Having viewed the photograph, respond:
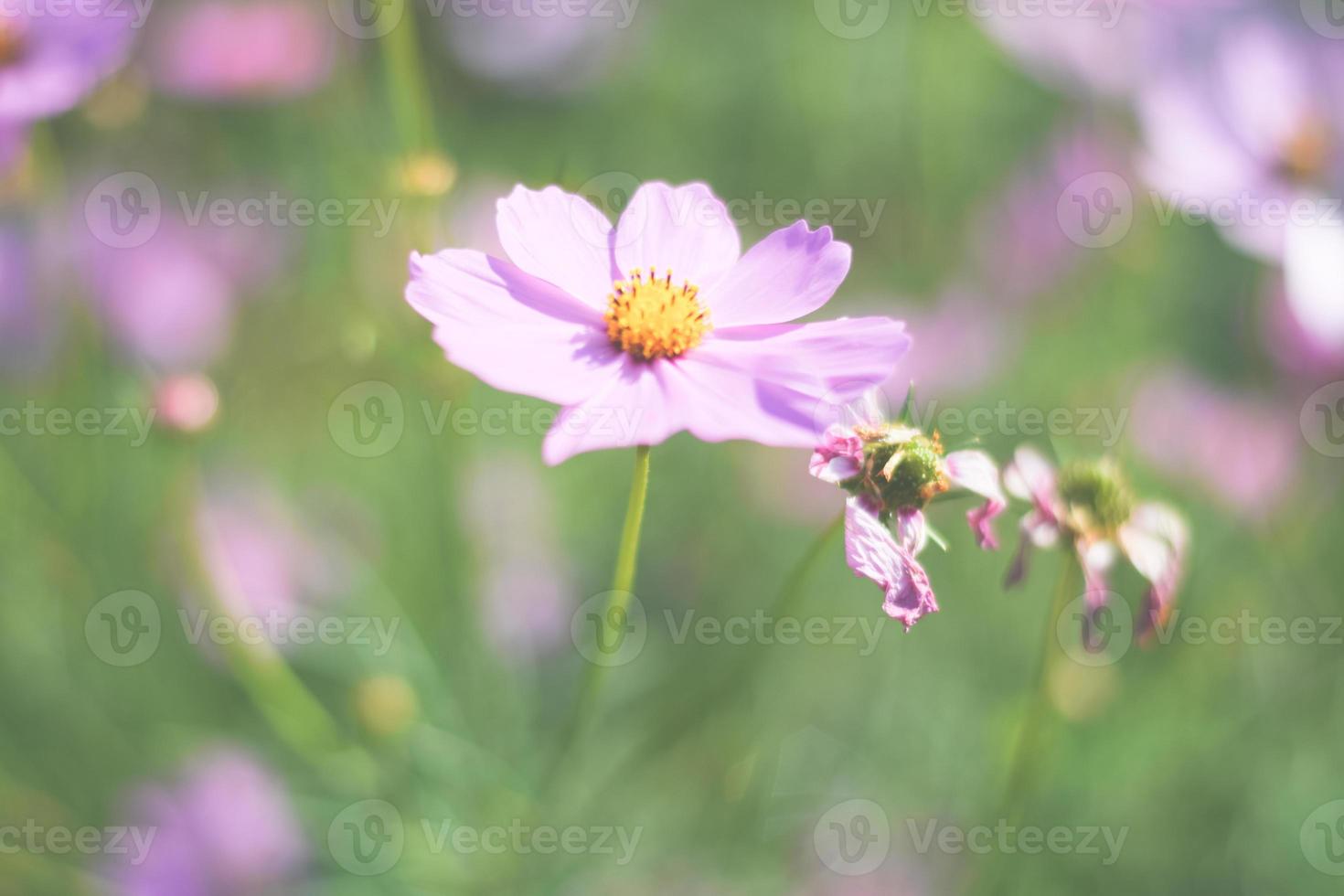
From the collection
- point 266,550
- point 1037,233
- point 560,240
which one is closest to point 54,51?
point 560,240

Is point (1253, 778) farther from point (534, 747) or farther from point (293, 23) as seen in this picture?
point (293, 23)

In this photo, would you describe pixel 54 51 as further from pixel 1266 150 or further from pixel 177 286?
pixel 1266 150

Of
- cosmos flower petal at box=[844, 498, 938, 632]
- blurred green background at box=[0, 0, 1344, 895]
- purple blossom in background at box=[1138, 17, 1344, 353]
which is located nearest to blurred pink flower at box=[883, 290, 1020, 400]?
blurred green background at box=[0, 0, 1344, 895]

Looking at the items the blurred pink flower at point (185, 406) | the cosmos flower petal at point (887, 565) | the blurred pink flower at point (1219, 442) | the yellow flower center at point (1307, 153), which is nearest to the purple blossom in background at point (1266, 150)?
the yellow flower center at point (1307, 153)

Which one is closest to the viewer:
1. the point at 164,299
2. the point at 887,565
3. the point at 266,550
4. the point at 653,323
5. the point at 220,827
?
the point at 887,565

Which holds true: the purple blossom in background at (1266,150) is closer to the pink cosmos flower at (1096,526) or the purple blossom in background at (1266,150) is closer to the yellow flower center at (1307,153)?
the yellow flower center at (1307,153)

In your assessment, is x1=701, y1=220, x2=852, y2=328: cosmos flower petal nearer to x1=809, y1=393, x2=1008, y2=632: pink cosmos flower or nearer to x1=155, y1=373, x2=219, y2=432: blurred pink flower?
x1=809, y1=393, x2=1008, y2=632: pink cosmos flower

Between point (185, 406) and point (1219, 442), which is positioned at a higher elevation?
point (1219, 442)
